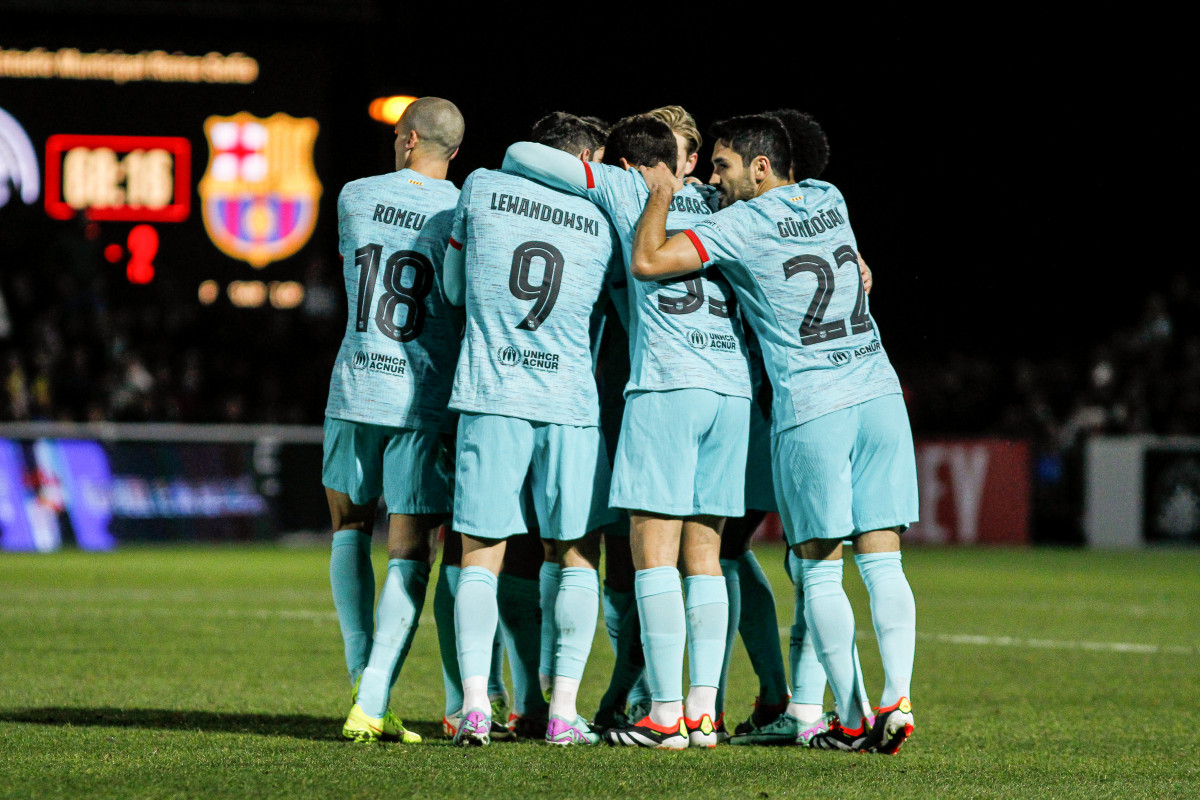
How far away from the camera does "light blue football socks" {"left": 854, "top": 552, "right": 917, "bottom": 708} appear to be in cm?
459

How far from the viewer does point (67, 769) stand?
157 inches

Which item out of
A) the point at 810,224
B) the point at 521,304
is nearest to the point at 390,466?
the point at 521,304

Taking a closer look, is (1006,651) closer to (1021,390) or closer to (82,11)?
(1021,390)

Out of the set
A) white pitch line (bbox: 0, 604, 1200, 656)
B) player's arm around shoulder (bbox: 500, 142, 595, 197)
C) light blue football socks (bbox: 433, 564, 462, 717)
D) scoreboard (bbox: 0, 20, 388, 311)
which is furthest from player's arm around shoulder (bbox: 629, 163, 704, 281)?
scoreboard (bbox: 0, 20, 388, 311)

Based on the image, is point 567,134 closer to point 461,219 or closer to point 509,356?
point 461,219

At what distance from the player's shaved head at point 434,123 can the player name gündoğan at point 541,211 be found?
408 mm

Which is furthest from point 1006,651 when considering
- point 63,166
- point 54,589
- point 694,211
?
point 63,166

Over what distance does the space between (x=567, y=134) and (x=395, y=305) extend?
2.73 feet

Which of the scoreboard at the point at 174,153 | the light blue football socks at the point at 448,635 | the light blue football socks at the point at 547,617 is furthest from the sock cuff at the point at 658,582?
the scoreboard at the point at 174,153

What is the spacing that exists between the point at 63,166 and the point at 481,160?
11.2 m

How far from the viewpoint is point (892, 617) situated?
4.70 m

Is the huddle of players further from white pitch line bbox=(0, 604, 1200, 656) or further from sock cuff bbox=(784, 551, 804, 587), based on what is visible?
white pitch line bbox=(0, 604, 1200, 656)

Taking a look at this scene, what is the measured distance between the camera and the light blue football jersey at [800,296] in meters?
4.76

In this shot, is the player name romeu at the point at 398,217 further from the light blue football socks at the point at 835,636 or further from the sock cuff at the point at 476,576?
the light blue football socks at the point at 835,636
